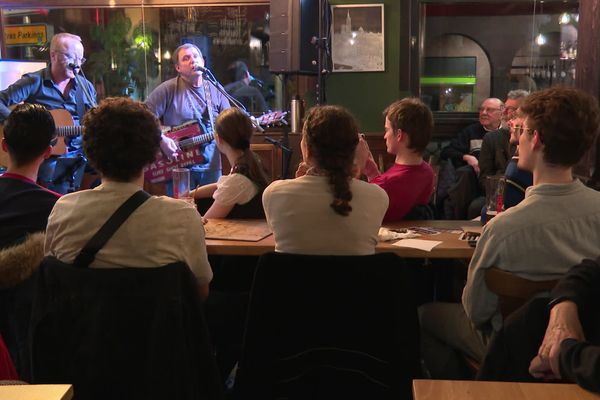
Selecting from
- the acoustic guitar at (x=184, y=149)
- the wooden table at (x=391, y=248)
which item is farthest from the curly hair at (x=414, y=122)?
the acoustic guitar at (x=184, y=149)

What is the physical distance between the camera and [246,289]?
101 inches

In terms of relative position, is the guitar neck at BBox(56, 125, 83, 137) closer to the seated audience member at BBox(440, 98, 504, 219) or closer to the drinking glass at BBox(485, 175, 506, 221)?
the seated audience member at BBox(440, 98, 504, 219)

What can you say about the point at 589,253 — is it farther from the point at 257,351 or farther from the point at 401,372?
the point at 257,351

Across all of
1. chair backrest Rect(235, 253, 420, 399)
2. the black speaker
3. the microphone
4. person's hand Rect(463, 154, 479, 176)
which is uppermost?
Result: the black speaker

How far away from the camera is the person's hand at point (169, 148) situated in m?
4.94

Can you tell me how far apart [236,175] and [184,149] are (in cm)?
259

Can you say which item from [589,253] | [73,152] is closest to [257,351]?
[589,253]

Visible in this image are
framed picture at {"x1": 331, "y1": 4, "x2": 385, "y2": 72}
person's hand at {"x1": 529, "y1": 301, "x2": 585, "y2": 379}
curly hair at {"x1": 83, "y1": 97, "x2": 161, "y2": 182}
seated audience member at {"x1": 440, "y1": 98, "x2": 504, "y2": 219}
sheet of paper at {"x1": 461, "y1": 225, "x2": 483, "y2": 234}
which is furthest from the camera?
framed picture at {"x1": 331, "y1": 4, "x2": 385, "y2": 72}

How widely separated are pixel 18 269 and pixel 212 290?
3.26 feet

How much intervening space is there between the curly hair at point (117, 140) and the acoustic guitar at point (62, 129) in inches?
139

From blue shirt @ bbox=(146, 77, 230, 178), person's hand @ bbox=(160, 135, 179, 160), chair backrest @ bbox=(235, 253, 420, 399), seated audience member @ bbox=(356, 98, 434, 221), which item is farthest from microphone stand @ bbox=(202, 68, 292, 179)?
chair backrest @ bbox=(235, 253, 420, 399)

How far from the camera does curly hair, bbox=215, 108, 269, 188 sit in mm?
2742

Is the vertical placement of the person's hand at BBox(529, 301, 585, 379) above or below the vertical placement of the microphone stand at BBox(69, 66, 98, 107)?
below

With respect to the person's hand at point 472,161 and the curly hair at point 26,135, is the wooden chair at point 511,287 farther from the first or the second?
the person's hand at point 472,161
